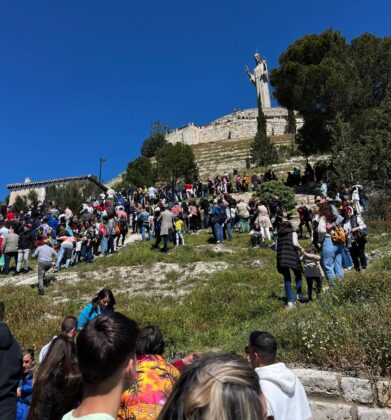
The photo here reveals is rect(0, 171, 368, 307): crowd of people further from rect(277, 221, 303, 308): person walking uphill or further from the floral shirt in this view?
the floral shirt

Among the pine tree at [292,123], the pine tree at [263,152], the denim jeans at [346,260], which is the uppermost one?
the pine tree at [292,123]

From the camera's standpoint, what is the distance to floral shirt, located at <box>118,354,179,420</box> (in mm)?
2393

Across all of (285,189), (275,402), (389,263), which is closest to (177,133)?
(285,189)

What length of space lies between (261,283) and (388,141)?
1220 cm

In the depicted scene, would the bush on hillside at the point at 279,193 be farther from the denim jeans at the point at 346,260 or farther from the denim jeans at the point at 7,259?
the denim jeans at the point at 7,259

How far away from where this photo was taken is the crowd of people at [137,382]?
4.83 ft

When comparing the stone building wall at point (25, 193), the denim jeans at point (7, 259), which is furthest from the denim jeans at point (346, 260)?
the stone building wall at point (25, 193)

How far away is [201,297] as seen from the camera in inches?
396

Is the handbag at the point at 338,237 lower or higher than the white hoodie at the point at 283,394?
higher

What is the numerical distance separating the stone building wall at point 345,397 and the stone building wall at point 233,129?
215 feet

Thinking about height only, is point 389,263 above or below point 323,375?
above

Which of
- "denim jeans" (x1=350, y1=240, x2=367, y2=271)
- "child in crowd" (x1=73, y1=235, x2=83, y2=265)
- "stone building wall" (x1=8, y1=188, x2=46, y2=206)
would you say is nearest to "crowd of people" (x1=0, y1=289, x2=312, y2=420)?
"denim jeans" (x1=350, y1=240, x2=367, y2=271)

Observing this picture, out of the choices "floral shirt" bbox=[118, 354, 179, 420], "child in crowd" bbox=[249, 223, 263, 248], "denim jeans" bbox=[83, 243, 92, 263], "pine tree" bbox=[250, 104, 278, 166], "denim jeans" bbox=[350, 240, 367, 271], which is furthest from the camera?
"pine tree" bbox=[250, 104, 278, 166]

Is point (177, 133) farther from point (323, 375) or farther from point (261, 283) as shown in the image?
point (323, 375)
